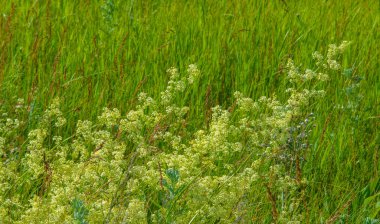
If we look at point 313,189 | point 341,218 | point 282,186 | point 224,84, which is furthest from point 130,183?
point 224,84

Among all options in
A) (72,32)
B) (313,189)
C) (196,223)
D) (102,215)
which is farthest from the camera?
(72,32)

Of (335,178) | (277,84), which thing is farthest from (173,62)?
(335,178)

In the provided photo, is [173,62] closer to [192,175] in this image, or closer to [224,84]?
[224,84]

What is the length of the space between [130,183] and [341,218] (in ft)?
3.01

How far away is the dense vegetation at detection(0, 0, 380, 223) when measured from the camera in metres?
2.51

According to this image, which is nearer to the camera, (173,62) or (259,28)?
(173,62)

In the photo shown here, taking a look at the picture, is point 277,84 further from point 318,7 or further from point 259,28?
point 318,7

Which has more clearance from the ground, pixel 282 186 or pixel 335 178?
pixel 282 186

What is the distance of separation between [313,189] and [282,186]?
729 mm

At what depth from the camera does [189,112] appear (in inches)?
155

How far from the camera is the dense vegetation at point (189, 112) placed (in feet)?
8.23

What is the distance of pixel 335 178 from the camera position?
3.44 m

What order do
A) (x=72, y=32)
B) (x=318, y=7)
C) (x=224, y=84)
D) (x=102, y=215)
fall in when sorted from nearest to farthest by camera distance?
1. (x=102, y=215)
2. (x=224, y=84)
3. (x=72, y=32)
4. (x=318, y=7)

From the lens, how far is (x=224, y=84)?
4230mm
